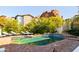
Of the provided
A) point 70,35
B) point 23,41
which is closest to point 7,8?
point 23,41

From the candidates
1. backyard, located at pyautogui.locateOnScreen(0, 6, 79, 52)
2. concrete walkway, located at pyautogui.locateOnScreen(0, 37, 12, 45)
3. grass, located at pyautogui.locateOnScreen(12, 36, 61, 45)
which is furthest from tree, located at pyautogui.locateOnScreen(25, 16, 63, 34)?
concrete walkway, located at pyautogui.locateOnScreen(0, 37, 12, 45)

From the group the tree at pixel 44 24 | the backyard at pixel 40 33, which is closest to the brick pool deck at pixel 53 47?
the backyard at pixel 40 33

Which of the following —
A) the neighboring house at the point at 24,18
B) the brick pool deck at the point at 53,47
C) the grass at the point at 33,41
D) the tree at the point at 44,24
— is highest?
the neighboring house at the point at 24,18

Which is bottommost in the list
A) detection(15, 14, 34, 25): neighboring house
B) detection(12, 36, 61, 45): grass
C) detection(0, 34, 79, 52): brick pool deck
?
detection(0, 34, 79, 52): brick pool deck

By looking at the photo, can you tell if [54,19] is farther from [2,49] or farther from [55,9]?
[2,49]

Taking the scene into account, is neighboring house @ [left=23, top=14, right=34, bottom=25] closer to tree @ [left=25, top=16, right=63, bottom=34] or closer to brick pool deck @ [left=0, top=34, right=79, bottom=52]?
tree @ [left=25, top=16, right=63, bottom=34]

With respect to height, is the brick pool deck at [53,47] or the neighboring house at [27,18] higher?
the neighboring house at [27,18]

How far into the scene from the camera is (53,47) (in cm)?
557

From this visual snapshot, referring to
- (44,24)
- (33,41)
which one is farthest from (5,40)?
(44,24)

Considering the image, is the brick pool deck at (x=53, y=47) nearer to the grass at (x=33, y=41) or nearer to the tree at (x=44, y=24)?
the grass at (x=33, y=41)

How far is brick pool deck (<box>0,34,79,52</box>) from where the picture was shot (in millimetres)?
5559

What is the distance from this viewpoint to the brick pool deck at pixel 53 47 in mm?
5559

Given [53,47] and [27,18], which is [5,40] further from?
[53,47]

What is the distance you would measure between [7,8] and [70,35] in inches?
34.0
